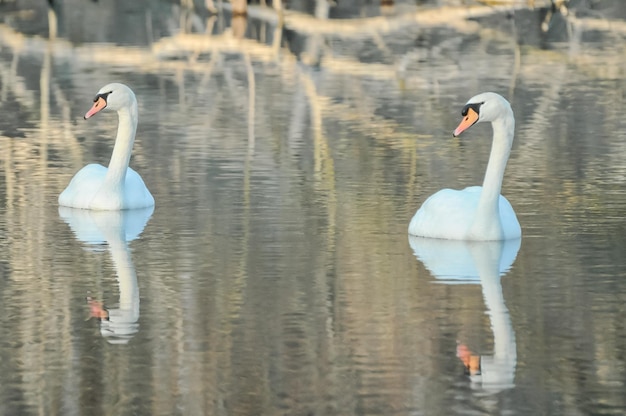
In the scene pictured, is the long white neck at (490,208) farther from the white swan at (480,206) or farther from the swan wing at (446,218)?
the swan wing at (446,218)

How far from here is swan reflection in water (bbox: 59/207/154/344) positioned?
33.9 ft

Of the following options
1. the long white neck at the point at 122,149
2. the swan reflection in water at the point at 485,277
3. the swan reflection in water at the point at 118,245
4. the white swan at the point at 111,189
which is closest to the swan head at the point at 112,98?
the long white neck at the point at 122,149

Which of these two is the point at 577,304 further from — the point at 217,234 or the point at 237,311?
the point at 217,234

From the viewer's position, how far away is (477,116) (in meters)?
13.7

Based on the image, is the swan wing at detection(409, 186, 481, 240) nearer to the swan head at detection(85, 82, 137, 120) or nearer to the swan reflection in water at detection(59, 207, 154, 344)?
the swan reflection in water at detection(59, 207, 154, 344)

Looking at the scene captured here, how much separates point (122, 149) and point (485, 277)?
5.09 metres

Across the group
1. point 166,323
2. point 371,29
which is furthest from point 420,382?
point 371,29

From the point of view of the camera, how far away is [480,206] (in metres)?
13.4

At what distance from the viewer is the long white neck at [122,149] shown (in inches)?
615

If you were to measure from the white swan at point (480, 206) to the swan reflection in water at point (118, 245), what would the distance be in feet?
7.66

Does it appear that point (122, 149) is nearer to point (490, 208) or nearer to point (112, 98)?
point (112, 98)

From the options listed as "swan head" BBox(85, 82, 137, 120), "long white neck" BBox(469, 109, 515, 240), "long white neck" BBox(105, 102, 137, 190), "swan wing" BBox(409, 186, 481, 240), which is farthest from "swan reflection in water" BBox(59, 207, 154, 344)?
"long white neck" BBox(469, 109, 515, 240)

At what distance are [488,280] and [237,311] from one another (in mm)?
2017

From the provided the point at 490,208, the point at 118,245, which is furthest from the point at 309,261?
the point at 118,245
